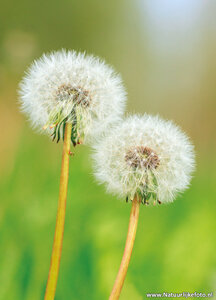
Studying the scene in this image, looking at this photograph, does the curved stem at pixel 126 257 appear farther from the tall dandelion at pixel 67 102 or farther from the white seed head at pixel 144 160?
the tall dandelion at pixel 67 102

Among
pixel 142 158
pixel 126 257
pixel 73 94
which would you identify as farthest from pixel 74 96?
pixel 126 257

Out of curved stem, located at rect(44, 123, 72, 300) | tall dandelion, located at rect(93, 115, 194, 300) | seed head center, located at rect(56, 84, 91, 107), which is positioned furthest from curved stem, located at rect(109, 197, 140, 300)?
seed head center, located at rect(56, 84, 91, 107)

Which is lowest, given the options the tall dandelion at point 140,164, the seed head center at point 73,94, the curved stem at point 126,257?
the curved stem at point 126,257

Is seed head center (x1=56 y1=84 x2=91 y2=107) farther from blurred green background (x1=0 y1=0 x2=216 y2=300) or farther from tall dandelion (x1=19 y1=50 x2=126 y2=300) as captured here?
blurred green background (x1=0 y1=0 x2=216 y2=300)

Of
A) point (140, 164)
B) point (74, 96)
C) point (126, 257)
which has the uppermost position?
point (74, 96)

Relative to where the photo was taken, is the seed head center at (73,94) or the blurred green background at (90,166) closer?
the seed head center at (73,94)

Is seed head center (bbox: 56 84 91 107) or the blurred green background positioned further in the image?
the blurred green background

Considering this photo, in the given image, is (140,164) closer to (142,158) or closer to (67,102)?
(142,158)

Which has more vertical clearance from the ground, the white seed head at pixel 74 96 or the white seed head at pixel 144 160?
the white seed head at pixel 74 96

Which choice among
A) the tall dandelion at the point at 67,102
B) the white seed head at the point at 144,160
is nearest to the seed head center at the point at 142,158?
the white seed head at the point at 144,160
